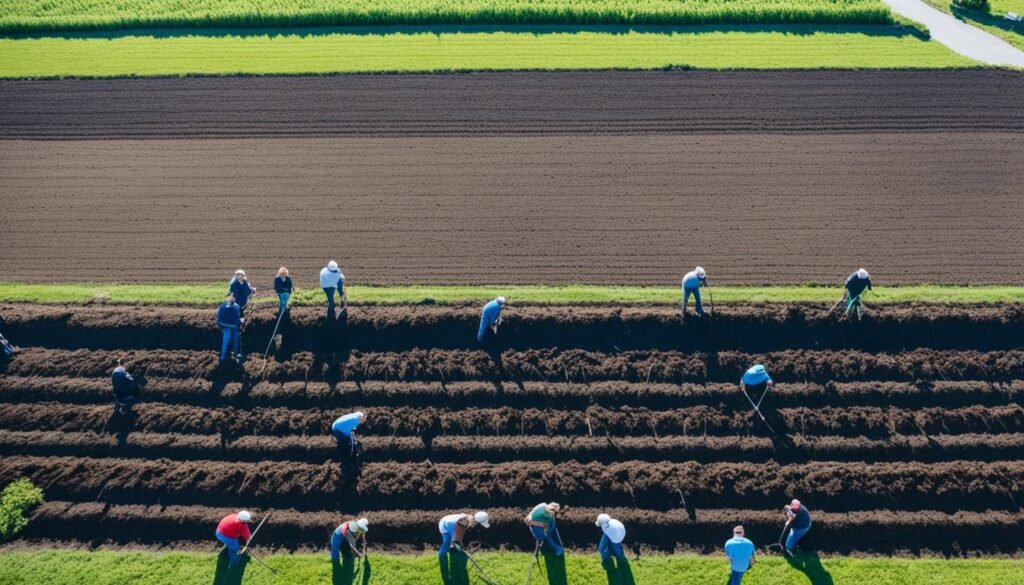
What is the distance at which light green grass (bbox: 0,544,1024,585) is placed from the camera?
1332 centimetres

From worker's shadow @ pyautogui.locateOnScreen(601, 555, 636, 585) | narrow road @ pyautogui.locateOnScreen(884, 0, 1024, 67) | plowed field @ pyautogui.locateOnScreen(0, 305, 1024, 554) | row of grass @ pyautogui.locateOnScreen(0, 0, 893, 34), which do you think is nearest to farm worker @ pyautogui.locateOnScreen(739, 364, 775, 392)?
plowed field @ pyautogui.locateOnScreen(0, 305, 1024, 554)

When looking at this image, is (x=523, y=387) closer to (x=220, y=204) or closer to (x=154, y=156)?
(x=220, y=204)

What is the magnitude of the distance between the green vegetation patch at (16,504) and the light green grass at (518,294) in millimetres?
5495

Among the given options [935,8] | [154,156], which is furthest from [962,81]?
[154,156]

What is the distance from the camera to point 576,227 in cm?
2056

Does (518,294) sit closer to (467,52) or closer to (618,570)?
(618,570)

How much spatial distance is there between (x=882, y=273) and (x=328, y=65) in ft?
71.0

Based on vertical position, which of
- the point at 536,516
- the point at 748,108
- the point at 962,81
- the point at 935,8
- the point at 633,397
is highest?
the point at 935,8

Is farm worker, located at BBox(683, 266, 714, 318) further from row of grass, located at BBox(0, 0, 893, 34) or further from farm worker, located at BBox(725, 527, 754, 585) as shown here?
row of grass, located at BBox(0, 0, 893, 34)

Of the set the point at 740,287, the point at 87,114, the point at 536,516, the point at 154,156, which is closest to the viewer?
the point at 536,516

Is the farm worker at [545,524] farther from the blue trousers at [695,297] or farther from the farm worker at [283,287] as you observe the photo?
the farm worker at [283,287]

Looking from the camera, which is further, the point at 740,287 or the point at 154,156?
the point at 154,156

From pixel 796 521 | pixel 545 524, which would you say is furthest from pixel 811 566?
pixel 545 524

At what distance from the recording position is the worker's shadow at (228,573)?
13.4 m
